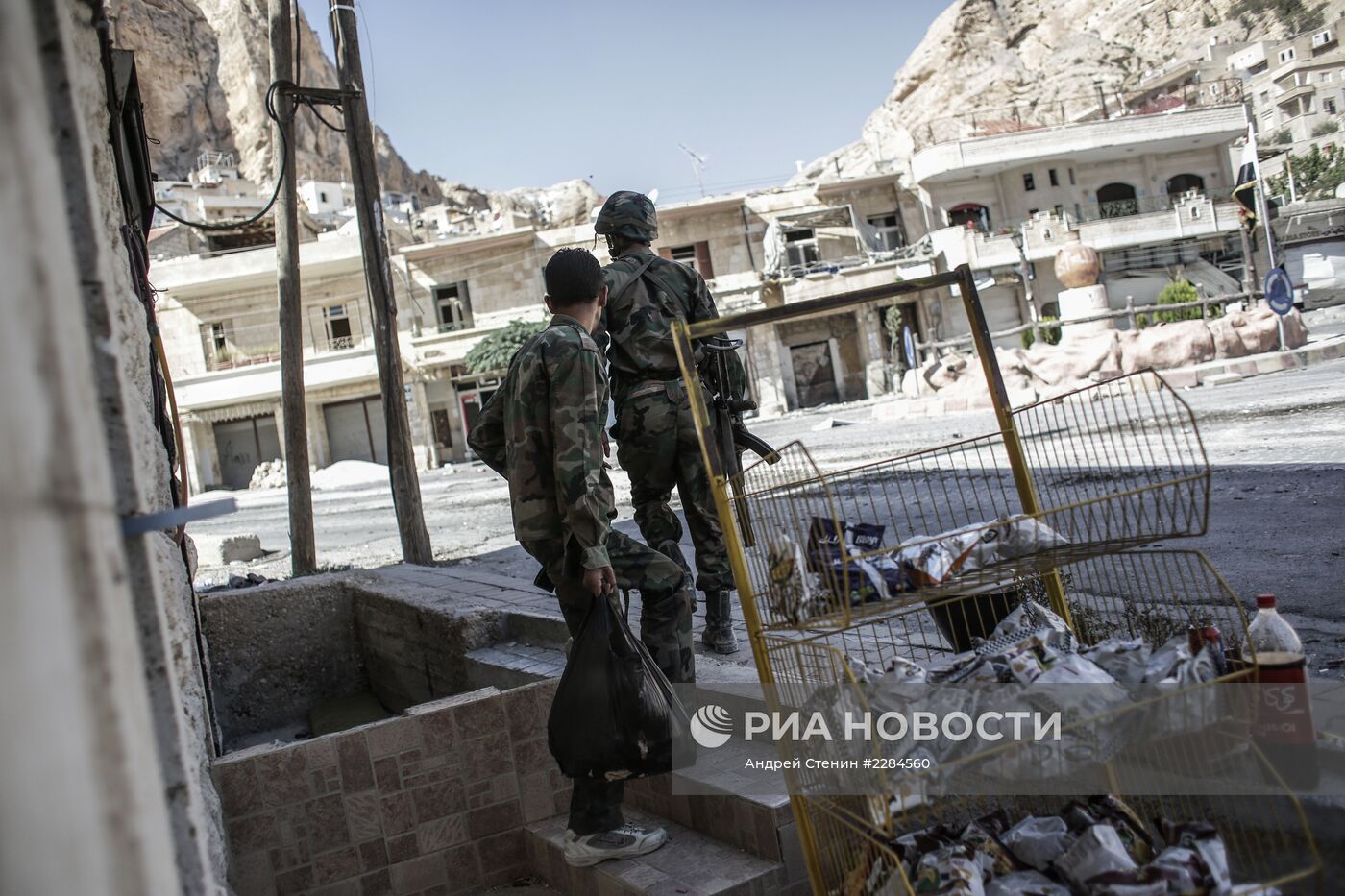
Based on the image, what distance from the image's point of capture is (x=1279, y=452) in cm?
897

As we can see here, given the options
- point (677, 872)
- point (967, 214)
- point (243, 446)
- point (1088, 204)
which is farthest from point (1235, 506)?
point (1088, 204)

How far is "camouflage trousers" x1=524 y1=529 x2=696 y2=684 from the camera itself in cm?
317

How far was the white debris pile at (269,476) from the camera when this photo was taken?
31453mm

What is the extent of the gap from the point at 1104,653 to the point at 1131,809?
1.20 feet

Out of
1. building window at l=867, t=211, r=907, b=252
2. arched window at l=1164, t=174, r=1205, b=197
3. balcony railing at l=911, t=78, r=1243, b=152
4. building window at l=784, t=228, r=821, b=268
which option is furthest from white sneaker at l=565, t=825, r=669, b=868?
arched window at l=1164, t=174, r=1205, b=197

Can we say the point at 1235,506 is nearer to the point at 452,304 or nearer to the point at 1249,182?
the point at 1249,182

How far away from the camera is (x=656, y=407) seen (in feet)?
14.0

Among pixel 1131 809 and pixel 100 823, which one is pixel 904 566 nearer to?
pixel 1131 809

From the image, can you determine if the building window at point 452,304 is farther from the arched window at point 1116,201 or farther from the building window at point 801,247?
the arched window at point 1116,201

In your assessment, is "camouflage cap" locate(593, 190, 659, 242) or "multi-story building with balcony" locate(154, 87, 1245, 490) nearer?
"camouflage cap" locate(593, 190, 659, 242)

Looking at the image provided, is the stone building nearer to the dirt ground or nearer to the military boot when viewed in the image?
the military boot

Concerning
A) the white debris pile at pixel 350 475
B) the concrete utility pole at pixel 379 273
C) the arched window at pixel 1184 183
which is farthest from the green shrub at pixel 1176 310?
the concrete utility pole at pixel 379 273

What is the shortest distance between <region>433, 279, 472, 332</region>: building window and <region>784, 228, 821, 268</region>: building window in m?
11.7

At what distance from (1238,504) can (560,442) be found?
5.96 m
